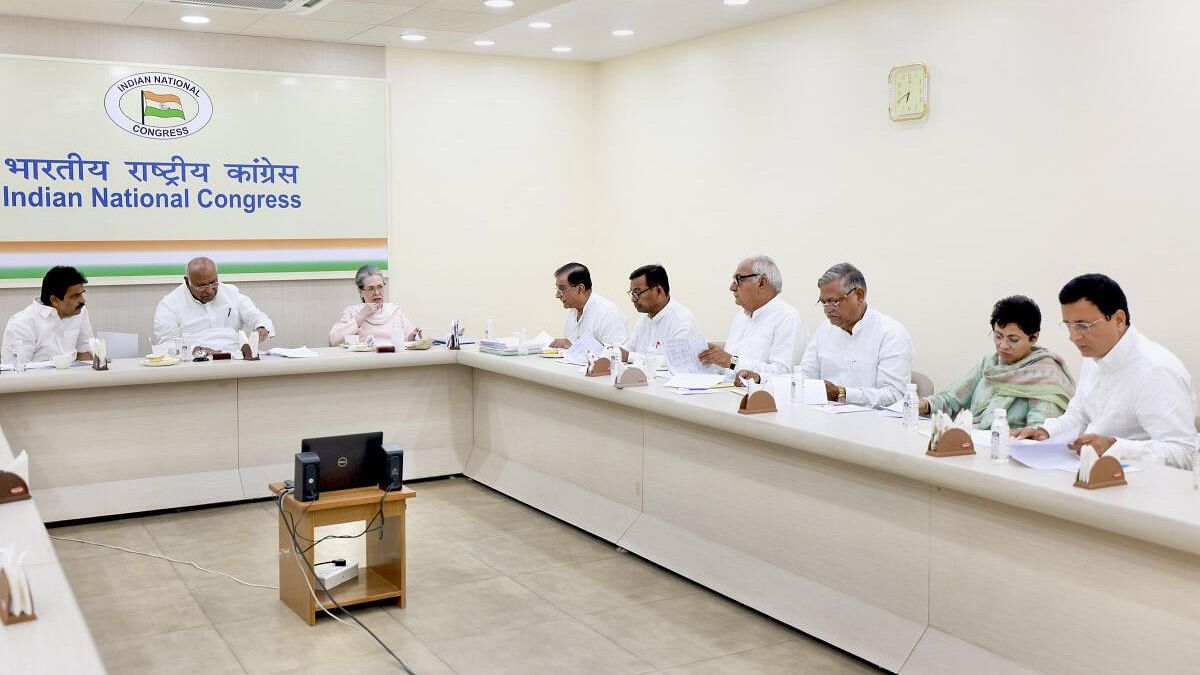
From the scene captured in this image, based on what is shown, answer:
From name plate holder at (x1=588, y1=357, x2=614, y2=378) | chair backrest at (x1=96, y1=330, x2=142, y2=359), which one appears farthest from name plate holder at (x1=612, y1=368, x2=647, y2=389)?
chair backrest at (x1=96, y1=330, x2=142, y2=359)

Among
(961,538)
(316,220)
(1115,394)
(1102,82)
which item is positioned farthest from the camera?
(316,220)

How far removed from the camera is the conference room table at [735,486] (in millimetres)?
3062

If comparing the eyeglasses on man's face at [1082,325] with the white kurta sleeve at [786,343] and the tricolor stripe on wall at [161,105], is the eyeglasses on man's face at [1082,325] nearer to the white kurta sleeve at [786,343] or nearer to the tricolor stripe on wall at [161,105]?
the white kurta sleeve at [786,343]

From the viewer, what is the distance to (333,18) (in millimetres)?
6828

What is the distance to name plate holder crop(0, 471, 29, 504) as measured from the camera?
328cm

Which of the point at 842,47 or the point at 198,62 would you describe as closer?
the point at 842,47

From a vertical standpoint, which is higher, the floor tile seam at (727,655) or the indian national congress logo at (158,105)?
the indian national congress logo at (158,105)

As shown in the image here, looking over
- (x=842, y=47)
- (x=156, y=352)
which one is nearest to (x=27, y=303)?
(x=156, y=352)

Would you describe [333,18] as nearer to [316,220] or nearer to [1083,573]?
[316,220]

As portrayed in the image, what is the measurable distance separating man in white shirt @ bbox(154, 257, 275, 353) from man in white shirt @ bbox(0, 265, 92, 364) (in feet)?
2.01

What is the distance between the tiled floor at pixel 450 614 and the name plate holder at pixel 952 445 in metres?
0.83

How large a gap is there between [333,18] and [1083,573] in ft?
18.2

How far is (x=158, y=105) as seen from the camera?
7.38 m

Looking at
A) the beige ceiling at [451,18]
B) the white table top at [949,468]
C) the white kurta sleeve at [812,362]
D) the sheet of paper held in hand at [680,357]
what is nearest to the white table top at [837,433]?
the white table top at [949,468]
